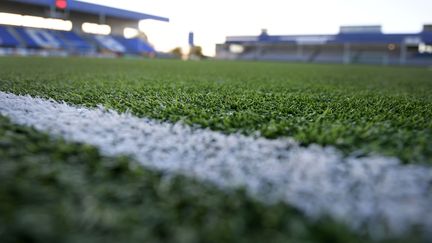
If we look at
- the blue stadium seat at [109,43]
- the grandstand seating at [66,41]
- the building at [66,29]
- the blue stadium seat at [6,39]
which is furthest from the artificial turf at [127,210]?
the blue stadium seat at [109,43]

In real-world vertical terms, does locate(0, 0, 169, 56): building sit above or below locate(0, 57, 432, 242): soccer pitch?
above

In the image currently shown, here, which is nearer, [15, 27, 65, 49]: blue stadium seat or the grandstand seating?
the grandstand seating

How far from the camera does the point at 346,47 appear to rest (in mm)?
27016

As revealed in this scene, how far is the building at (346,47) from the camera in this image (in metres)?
23.6

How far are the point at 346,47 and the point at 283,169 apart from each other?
2900cm

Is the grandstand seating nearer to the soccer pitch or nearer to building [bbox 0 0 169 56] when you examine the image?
building [bbox 0 0 169 56]

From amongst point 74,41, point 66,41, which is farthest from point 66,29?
point 66,41

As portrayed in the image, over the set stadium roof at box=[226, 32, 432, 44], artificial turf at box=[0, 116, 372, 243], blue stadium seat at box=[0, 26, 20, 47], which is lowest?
artificial turf at box=[0, 116, 372, 243]

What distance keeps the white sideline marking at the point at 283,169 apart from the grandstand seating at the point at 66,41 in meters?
19.2

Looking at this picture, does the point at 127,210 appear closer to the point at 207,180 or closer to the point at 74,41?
the point at 207,180

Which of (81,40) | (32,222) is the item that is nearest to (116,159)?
(32,222)

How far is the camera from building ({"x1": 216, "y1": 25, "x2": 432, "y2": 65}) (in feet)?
77.4

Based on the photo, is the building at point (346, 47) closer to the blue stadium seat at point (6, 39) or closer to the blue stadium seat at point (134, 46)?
the blue stadium seat at point (134, 46)

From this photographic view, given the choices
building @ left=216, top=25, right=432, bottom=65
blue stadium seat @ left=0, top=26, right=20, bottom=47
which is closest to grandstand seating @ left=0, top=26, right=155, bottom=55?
blue stadium seat @ left=0, top=26, right=20, bottom=47
